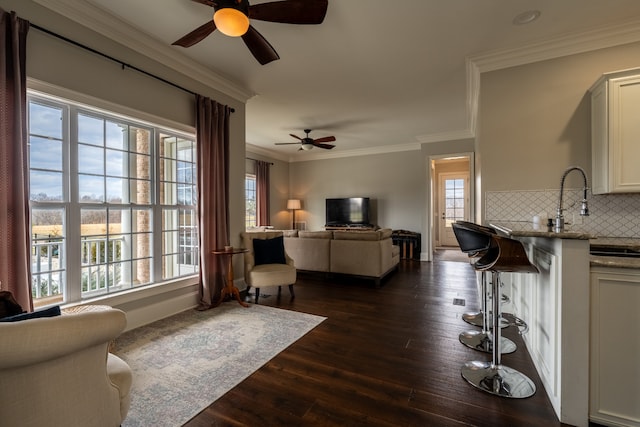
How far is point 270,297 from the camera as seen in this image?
12.7 feet

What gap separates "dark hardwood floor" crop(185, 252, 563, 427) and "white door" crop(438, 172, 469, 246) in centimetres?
595

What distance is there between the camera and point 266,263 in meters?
3.96

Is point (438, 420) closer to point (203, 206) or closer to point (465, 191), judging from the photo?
point (203, 206)

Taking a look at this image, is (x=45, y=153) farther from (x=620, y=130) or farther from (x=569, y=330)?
(x=620, y=130)

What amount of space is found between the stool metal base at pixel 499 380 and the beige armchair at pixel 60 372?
2074mm

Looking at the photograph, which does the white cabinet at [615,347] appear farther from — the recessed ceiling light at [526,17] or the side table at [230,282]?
the side table at [230,282]

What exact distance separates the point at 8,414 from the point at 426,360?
7.61ft

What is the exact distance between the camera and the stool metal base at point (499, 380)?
→ 1800 millimetres

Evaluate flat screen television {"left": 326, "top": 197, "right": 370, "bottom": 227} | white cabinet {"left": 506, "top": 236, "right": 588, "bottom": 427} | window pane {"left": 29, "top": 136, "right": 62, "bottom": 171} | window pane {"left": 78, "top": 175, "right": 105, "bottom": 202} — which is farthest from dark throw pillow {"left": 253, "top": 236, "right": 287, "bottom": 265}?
flat screen television {"left": 326, "top": 197, "right": 370, "bottom": 227}

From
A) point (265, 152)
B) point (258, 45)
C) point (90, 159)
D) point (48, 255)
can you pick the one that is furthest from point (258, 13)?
point (265, 152)

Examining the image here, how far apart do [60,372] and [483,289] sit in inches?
114

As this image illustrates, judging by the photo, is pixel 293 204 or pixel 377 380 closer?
pixel 377 380

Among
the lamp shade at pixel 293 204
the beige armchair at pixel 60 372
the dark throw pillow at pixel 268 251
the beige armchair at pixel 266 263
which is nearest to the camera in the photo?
the beige armchair at pixel 60 372

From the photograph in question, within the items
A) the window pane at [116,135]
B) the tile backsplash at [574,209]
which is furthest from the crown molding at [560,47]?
the window pane at [116,135]
